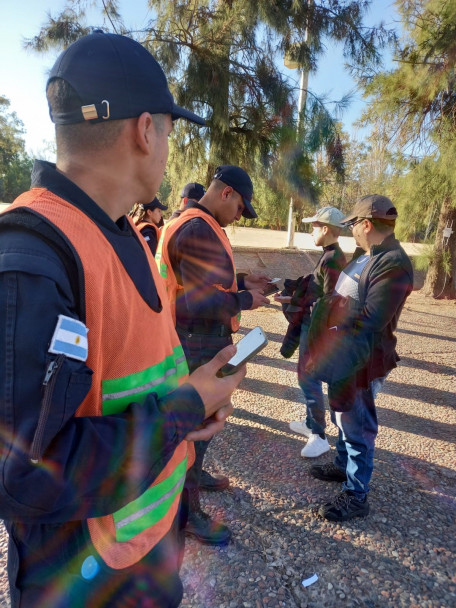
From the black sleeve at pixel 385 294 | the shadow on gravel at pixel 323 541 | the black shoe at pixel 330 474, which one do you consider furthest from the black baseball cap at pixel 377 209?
the shadow on gravel at pixel 323 541

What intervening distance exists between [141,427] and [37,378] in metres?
0.23

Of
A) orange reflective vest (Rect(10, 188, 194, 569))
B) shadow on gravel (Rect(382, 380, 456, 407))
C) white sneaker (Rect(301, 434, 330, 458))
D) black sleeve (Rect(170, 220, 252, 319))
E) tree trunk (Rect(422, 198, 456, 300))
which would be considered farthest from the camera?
tree trunk (Rect(422, 198, 456, 300))

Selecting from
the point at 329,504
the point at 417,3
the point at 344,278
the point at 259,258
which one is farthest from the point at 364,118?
the point at 329,504

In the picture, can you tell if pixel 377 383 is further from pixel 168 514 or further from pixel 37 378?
pixel 37 378

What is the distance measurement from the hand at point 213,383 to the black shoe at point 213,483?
1967mm

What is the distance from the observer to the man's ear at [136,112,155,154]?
92 centimetres

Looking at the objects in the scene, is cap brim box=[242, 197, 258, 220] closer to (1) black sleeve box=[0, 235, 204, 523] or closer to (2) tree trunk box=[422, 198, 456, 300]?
(1) black sleeve box=[0, 235, 204, 523]

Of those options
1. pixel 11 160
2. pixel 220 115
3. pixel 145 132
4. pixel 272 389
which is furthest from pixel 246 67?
pixel 11 160

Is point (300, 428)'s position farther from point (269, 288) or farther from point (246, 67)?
point (246, 67)

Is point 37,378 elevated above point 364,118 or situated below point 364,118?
below

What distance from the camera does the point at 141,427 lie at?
2.60ft

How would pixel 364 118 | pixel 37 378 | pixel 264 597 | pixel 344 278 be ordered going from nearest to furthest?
pixel 37 378 < pixel 264 597 < pixel 344 278 < pixel 364 118

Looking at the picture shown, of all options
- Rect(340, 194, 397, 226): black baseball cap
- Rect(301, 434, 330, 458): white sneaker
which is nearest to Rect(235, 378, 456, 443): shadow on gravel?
Rect(301, 434, 330, 458): white sneaker

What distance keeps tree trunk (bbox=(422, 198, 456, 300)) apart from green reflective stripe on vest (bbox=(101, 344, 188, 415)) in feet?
28.9
